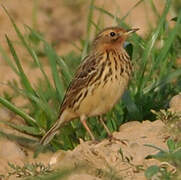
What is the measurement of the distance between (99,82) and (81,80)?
0.25 meters

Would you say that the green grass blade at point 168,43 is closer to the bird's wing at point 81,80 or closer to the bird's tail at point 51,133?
the bird's wing at point 81,80

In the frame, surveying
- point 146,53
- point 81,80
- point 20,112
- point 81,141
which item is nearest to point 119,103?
point 146,53

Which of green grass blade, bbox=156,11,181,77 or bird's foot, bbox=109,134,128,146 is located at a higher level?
green grass blade, bbox=156,11,181,77

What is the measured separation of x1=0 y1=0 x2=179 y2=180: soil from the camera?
5.97 metres

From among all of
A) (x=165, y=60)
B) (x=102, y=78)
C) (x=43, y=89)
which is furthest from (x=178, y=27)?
(x=43, y=89)

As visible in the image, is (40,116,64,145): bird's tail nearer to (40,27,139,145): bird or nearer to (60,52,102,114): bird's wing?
(40,27,139,145): bird

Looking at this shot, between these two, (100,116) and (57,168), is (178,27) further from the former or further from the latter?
(57,168)

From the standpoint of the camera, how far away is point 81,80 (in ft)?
23.3

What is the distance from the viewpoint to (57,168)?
6.16m

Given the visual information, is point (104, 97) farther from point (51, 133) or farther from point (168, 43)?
point (168, 43)

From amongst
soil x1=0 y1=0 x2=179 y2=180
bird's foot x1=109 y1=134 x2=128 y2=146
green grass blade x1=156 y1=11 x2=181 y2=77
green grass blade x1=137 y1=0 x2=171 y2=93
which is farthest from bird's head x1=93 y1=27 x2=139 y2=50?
bird's foot x1=109 y1=134 x2=128 y2=146

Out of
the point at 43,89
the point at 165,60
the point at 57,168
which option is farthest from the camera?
the point at 43,89

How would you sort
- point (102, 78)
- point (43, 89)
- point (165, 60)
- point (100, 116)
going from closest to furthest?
1. point (102, 78)
2. point (100, 116)
3. point (165, 60)
4. point (43, 89)

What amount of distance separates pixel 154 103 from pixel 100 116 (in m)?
0.55
